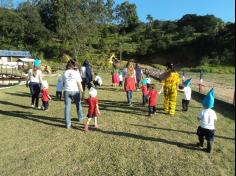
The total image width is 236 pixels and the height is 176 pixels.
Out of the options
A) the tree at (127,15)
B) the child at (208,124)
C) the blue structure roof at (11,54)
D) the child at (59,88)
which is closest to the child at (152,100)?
the child at (208,124)

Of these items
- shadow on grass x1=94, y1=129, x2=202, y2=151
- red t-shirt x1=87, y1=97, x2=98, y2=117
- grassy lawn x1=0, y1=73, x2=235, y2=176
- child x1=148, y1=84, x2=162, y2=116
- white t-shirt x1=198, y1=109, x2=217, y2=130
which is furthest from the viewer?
child x1=148, y1=84, x2=162, y2=116

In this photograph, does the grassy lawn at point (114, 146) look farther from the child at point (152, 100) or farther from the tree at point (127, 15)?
the tree at point (127, 15)

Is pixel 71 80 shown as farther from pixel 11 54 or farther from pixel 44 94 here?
pixel 11 54

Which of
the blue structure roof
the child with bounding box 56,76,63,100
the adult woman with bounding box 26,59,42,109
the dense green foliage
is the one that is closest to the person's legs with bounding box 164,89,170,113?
the adult woman with bounding box 26,59,42,109

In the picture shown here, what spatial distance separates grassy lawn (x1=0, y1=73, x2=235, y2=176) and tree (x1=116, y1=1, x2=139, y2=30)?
272 ft

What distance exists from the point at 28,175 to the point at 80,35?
→ 5605 cm

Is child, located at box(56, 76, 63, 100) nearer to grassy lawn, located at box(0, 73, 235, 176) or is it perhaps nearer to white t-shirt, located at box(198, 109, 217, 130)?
grassy lawn, located at box(0, 73, 235, 176)

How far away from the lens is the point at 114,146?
8.77 meters

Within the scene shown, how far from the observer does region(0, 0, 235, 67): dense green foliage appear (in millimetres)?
62875

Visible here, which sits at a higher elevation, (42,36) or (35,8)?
(35,8)

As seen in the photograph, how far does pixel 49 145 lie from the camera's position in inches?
357

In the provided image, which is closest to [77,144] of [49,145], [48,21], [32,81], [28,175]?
[49,145]

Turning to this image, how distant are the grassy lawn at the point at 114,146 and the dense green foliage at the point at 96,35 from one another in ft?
151

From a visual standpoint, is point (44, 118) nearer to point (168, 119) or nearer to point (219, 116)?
point (168, 119)
